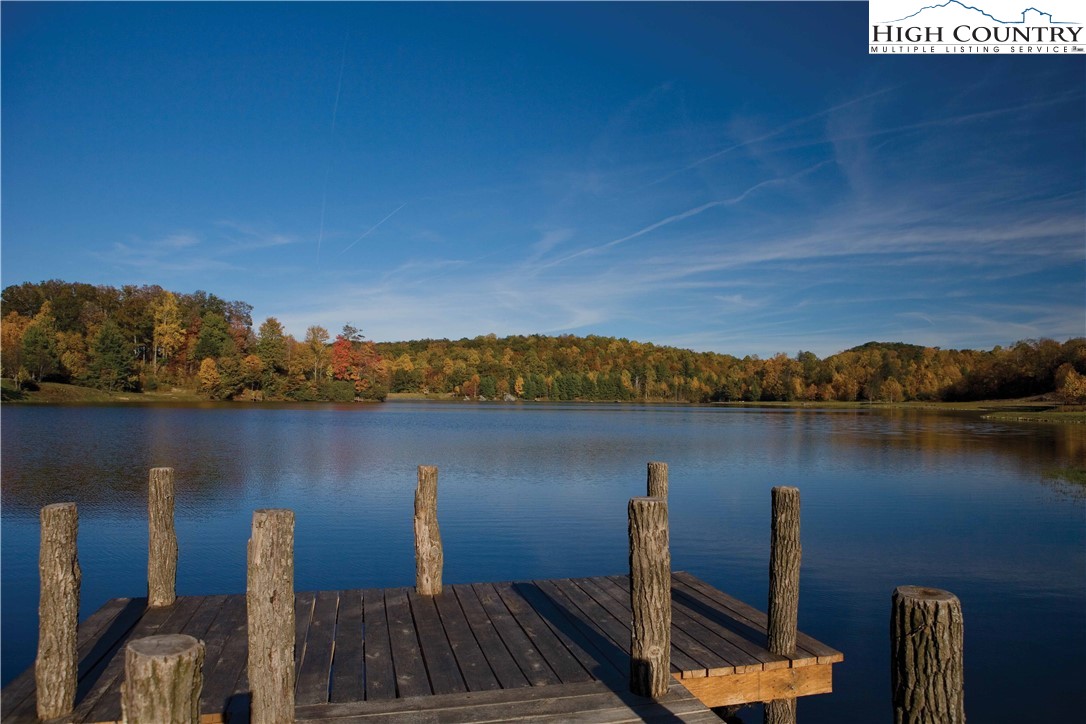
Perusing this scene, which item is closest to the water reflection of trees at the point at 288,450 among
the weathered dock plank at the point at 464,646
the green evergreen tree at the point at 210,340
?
the weathered dock plank at the point at 464,646

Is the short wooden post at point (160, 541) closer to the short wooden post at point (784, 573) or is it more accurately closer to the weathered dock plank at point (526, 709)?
the weathered dock plank at point (526, 709)

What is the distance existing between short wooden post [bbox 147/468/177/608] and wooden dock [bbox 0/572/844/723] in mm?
183

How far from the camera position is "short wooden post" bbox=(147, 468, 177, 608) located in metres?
8.11

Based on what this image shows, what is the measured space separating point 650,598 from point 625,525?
12.7 m

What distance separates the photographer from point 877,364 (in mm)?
121438

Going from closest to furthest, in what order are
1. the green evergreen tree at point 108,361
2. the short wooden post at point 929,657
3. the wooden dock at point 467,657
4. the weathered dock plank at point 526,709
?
the short wooden post at point 929,657
the weathered dock plank at point 526,709
the wooden dock at point 467,657
the green evergreen tree at point 108,361

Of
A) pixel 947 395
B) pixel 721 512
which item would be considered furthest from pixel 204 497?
pixel 947 395

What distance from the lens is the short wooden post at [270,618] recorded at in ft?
17.0

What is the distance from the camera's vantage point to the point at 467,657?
664 centimetres

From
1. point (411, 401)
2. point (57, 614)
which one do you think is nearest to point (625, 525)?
point (57, 614)

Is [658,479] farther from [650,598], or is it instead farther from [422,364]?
[422,364]

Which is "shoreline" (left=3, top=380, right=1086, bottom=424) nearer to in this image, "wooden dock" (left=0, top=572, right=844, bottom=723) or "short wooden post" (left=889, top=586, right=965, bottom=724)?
"wooden dock" (left=0, top=572, right=844, bottom=723)

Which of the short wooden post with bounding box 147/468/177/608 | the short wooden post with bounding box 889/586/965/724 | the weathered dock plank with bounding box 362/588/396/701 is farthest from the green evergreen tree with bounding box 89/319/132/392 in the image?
the short wooden post with bounding box 889/586/965/724

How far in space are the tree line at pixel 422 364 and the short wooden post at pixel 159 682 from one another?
80286mm
